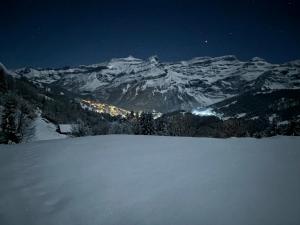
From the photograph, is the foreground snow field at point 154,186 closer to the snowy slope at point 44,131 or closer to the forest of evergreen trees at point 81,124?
the forest of evergreen trees at point 81,124

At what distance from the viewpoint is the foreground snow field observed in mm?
4676

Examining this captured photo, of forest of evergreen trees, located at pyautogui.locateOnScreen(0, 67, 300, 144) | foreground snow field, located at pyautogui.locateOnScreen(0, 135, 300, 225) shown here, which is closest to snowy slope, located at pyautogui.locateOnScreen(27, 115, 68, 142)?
forest of evergreen trees, located at pyautogui.locateOnScreen(0, 67, 300, 144)

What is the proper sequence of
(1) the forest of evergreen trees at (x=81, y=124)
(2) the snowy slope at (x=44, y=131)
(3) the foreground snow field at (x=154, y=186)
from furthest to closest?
(2) the snowy slope at (x=44, y=131) → (1) the forest of evergreen trees at (x=81, y=124) → (3) the foreground snow field at (x=154, y=186)

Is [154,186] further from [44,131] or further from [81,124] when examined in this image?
[44,131]

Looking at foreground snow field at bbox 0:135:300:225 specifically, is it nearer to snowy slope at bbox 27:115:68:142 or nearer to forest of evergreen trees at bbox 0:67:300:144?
forest of evergreen trees at bbox 0:67:300:144

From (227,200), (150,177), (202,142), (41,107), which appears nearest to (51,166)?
(150,177)

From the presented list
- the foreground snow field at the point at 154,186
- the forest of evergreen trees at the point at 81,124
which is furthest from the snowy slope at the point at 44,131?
the foreground snow field at the point at 154,186

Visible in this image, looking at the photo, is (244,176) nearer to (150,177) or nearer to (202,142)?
(150,177)

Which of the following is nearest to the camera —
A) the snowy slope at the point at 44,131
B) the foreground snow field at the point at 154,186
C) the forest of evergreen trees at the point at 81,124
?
the foreground snow field at the point at 154,186

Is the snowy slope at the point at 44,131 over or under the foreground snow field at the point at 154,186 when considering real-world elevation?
under

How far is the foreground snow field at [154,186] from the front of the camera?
468cm

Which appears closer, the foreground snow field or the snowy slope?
the foreground snow field

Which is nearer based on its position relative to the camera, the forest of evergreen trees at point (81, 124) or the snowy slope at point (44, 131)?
the forest of evergreen trees at point (81, 124)

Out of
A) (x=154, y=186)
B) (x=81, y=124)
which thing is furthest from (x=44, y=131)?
(x=154, y=186)
